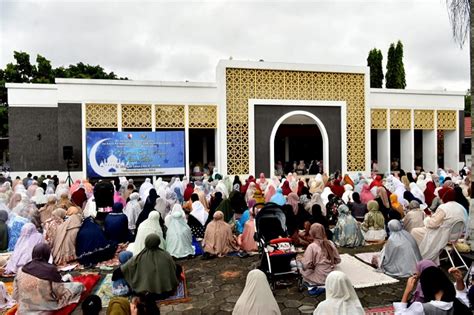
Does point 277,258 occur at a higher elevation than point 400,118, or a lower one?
lower

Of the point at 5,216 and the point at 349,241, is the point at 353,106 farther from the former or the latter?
the point at 5,216

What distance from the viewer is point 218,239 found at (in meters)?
5.80

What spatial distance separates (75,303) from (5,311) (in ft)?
2.49

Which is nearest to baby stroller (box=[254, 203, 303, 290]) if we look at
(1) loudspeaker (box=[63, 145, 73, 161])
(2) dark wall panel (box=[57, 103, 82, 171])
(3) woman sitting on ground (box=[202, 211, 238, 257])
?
(3) woman sitting on ground (box=[202, 211, 238, 257])

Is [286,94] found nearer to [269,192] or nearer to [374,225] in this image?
[269,192]

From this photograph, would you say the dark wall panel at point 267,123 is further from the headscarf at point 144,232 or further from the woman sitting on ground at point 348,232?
the headscarf at point 144,232

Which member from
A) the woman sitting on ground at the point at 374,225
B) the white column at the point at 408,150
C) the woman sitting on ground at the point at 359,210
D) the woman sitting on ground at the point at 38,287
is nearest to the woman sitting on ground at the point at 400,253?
the woman sitting on ground at the point at 374,225

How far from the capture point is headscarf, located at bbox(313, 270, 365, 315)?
2.68 meters

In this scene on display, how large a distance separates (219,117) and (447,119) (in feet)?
36.6

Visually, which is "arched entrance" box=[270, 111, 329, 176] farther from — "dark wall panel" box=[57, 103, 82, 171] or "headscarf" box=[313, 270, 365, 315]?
"headscarf" box=[313, 270, 365, 315]

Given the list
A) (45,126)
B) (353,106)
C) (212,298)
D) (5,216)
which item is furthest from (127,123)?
(212,298)

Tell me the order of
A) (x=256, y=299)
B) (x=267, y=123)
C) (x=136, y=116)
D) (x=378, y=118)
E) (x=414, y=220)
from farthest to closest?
1. (x=378, y=118)
2. (x=267, y=123)
3. (x=136, y=116)
4. (x=414, y=220)
5. (x=256, y=299)

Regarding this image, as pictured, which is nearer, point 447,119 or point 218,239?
point 218,239

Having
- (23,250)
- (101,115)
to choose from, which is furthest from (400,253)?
(101,115)
